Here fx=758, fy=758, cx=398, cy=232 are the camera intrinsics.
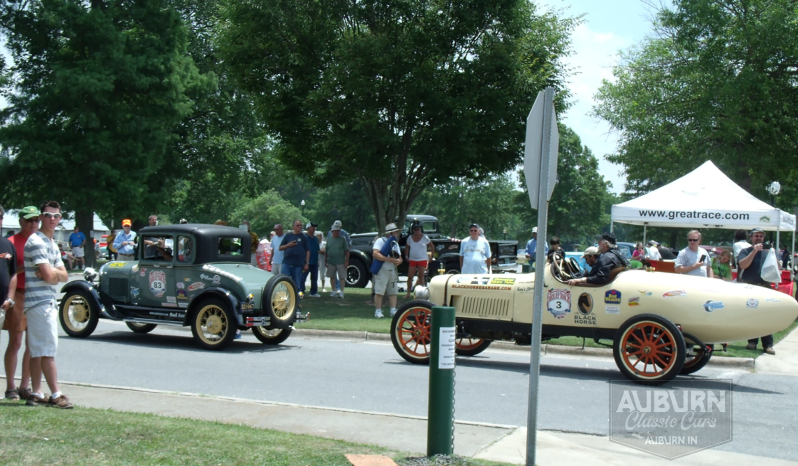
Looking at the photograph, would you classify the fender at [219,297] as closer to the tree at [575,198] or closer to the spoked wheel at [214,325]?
the spoked wheel at [214,325]

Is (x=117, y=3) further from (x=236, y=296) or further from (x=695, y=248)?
(x=695, y=248)

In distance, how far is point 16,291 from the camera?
Result: 6.64m

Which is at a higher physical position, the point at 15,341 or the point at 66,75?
the point at 66,75

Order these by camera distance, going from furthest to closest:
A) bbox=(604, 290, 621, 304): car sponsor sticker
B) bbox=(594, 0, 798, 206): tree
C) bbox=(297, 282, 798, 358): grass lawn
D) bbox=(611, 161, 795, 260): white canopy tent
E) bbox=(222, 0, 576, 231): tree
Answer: bbox=(594, 0, 798, 206): tree, bbox=(222, 0, 576, 231): tree, bbox=(611, 161, 795, 260): white canopy tent, bbox=(297, 282, 798, 358): grass lawn, bbox=(604, 290, 621, 304): car sponsor sticker

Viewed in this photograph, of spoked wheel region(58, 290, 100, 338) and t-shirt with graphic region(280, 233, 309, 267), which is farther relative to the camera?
t-shirt with graphic region(280, 233, 309, 267)

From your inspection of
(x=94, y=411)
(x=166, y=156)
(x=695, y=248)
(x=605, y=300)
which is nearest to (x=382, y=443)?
(x=94, y=411)

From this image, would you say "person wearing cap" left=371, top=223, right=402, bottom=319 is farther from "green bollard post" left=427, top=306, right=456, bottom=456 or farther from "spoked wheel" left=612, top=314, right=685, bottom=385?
"green bollard post" left=427, top=306, right=456, bottom=456

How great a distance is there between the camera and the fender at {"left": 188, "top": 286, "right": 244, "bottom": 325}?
10.7 m

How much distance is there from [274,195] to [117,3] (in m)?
43.2

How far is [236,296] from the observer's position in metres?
10.9

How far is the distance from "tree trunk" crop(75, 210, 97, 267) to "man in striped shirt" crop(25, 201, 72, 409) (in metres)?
27.0

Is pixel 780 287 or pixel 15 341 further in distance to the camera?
pixel 780 287

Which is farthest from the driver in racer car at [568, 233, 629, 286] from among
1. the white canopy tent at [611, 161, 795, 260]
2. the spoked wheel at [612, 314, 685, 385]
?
the white canopy tent at [611, 161, 795, 260]

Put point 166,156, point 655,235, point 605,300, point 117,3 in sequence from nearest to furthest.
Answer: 1. point 605,300
2. point 117,3
3. point 166,156
4. point 655,235
